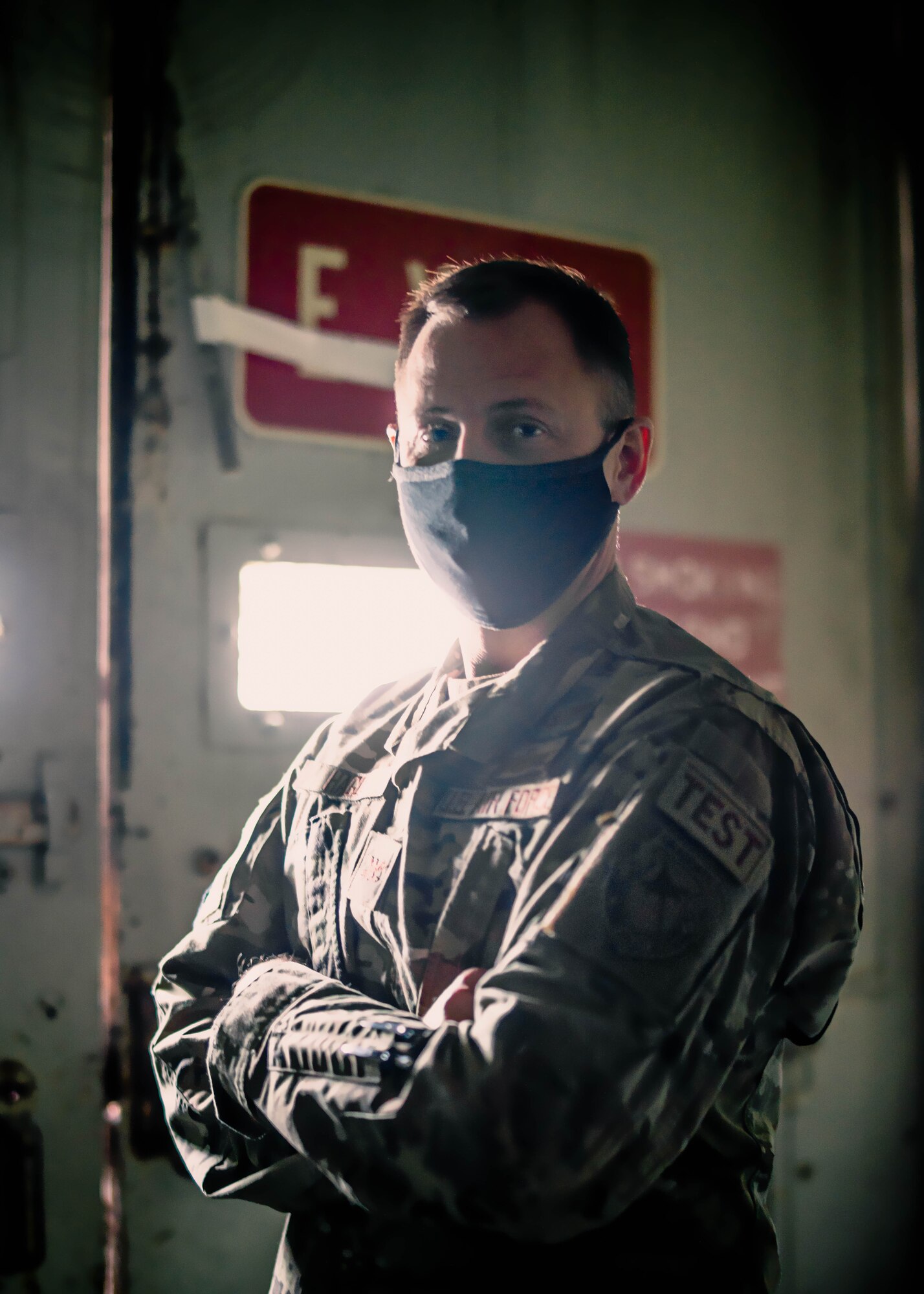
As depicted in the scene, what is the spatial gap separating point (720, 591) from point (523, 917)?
1.15 m

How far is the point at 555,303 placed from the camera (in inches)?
35.3

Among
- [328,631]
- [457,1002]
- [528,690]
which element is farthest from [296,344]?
[457,1002]

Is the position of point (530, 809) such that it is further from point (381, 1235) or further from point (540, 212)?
point (540, 212)

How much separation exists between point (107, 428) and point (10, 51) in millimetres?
529

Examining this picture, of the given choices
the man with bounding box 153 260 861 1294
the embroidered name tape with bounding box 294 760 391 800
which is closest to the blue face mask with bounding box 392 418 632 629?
the man with bounding box 153 260 861 1294

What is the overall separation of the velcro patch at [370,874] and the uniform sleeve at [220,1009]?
143 mm

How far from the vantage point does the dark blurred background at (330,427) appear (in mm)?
1403

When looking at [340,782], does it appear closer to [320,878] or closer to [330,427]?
[320,878]

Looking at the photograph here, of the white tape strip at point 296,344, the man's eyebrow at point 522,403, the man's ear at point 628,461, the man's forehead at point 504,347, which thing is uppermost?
the white tape strip at point 296,344

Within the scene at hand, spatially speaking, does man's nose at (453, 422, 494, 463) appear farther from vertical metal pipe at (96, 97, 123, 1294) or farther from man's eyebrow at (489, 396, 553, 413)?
vertical metal pipe at (96, 97, 123, 1294)

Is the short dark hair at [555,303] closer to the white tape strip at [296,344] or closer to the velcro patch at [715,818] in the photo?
the velcro patch at [715,818]

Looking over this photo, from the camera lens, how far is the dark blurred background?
1.40 m

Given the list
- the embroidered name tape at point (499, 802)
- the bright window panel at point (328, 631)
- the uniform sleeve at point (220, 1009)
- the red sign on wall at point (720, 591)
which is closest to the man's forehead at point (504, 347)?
the embroidered name tape at point (499, 802)

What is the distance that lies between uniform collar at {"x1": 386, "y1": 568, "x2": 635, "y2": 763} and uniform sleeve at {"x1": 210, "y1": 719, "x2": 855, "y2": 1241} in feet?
0.41
